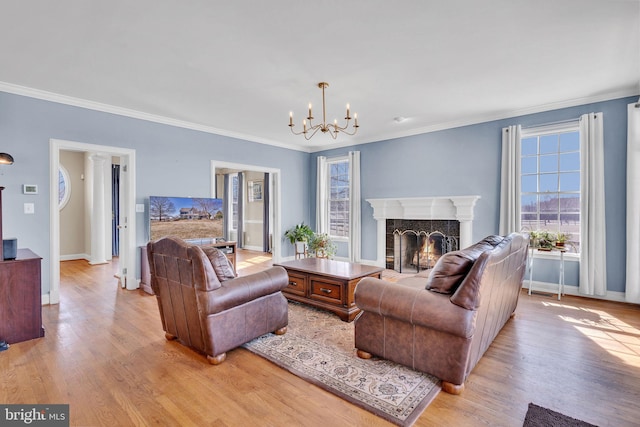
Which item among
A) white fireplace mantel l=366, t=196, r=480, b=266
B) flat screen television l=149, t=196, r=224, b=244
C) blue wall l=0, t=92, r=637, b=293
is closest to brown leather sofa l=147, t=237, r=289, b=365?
flat screen television l=149, t=196, r=224, b=244

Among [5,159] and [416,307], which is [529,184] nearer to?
[416,307]

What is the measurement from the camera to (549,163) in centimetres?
443

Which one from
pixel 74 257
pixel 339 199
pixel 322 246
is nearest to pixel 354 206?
pixel 339 199

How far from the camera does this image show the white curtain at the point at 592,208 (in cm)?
389

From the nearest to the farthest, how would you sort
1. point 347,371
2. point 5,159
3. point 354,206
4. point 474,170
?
point 347,371 → point 5,159 → point 474,170 → point 354,206

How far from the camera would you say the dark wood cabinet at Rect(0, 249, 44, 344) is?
8.76 feet

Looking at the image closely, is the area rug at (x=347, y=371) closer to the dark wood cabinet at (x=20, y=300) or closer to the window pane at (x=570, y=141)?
the dark wood cabinet at (x=20, y=300)

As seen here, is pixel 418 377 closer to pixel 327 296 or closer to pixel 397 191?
pixel 327 296

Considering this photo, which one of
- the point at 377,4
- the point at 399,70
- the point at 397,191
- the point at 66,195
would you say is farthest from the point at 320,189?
the point at 66,195

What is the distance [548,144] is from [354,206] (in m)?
3.36

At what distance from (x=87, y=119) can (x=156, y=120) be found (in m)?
0.87

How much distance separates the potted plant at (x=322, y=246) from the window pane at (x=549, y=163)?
3.80 meters

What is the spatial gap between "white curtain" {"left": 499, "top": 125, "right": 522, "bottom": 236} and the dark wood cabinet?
18.5 feet

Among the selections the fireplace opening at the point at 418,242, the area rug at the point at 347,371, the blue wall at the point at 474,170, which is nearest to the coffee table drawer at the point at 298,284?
the area rug at the point at 347,371
